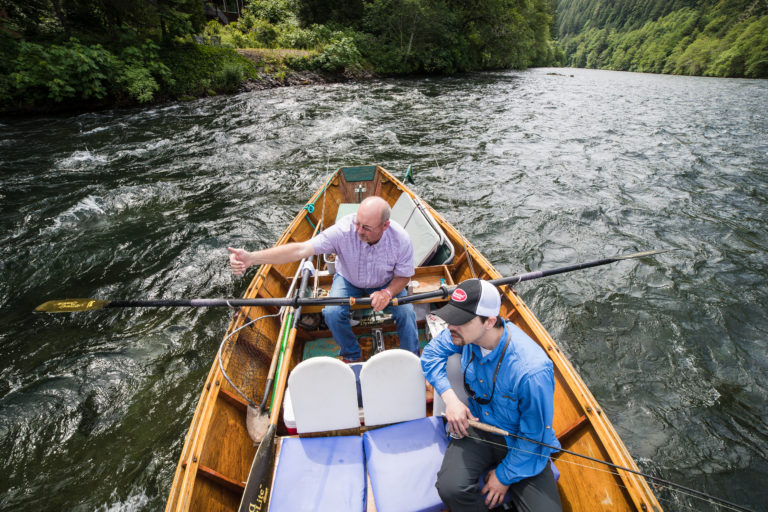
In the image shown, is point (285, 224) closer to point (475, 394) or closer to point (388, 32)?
point (475, 394)

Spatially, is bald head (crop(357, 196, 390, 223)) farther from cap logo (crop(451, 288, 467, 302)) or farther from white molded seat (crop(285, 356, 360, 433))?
white molded seat (crop(285, 356, 360, 433))

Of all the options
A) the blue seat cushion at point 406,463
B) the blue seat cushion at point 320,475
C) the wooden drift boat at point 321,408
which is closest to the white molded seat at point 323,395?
the wooden drift boat at point 321,408

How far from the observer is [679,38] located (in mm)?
72625

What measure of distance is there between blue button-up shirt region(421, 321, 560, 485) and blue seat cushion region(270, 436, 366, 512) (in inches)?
42.4

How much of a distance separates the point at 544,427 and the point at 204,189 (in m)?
11.4

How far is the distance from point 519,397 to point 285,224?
25.8 feet

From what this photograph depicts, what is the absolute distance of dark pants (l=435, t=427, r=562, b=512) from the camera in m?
2.32

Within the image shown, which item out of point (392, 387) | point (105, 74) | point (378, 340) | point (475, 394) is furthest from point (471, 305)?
point (105, 74)

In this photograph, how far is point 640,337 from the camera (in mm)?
5879

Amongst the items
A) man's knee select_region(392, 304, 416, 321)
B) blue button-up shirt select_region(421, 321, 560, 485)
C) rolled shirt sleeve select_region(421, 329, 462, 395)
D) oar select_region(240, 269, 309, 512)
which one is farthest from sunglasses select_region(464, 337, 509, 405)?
oar select_region(240, 269, 309, 512)

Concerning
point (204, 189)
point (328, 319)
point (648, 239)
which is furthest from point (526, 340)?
point (204, 189)

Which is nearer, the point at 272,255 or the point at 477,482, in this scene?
the point at 477,482

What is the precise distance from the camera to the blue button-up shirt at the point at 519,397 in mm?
2238

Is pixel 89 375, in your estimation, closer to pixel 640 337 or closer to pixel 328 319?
pixel 328 319
